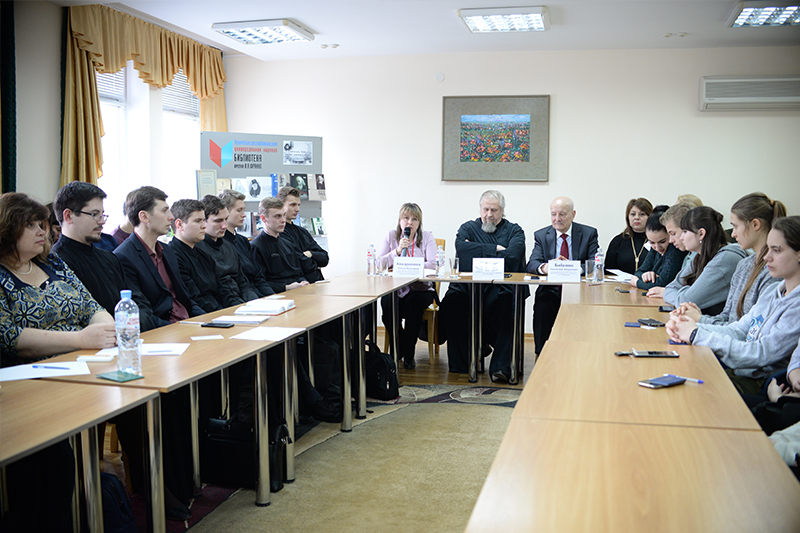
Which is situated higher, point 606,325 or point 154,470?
point 606,325

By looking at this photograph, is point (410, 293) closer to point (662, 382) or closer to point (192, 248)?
point (192, 248)

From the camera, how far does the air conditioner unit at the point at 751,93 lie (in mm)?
5719

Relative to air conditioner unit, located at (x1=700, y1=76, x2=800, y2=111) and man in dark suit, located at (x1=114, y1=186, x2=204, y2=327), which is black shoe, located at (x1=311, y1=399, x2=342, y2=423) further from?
air conditioner unit, located at (x1=700, y1=76, x2=800, y2=111)

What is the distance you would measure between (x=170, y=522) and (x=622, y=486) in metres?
1.91

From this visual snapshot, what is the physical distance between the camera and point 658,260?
4441mm

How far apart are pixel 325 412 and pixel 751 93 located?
4799mm

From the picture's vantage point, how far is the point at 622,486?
1.21 metres

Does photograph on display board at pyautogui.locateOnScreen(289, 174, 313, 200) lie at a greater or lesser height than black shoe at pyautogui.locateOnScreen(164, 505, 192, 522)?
greater

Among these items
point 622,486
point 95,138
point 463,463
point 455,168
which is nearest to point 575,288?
point 463,463

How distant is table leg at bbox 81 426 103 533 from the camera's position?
1771 millimetres

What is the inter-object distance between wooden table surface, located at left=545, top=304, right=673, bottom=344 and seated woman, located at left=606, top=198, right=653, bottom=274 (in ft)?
6.52

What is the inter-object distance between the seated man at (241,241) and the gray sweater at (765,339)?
2.92 m

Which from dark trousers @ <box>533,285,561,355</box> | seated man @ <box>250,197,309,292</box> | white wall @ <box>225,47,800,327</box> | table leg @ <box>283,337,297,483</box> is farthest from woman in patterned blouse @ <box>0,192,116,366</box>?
white wall @ <box>225,47,800,327</box>

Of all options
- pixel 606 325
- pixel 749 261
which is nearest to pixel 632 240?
pixel 749 261
